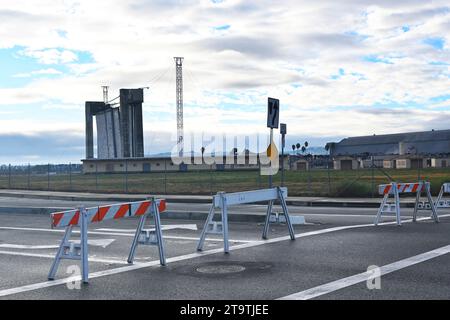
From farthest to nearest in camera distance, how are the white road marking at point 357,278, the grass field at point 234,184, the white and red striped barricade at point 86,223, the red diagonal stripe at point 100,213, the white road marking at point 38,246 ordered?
the grass field at point 234,184, the white road marking at point 38,246, the red diagonal stripe at point 100,213, the white and red striped barricade at point 86,223, the white road marking at point 357,278

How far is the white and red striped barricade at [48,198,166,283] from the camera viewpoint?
9.40 m

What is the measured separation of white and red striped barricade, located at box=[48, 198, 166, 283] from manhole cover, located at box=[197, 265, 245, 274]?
845mm

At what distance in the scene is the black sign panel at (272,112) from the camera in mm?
14520

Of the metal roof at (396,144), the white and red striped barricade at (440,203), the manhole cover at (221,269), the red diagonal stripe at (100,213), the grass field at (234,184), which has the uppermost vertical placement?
the metal roof at (396,144)

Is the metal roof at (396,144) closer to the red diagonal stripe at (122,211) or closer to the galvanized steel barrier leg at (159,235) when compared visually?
the galvanized steel barrier leg at (159,235)

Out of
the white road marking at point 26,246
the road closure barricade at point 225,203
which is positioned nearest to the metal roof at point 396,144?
the road closure barricade at point 225,203

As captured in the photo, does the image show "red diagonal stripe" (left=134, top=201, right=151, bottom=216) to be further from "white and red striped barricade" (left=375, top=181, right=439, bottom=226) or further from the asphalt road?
"white and red striped barricade" (left=375, top=181, right=439, bottom=226)

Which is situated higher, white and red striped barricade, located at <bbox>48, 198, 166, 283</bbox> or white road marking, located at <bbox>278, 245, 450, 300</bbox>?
white and red striped barricade, located at <bbox>48, 198, 166, 283</bbox>

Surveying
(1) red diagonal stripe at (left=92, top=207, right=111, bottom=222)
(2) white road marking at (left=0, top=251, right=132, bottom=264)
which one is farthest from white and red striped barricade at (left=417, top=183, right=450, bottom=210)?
(1) red diagonal stripe at (left=92, top=207, right=111, bottom=222)

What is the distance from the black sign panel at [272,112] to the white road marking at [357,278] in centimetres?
492

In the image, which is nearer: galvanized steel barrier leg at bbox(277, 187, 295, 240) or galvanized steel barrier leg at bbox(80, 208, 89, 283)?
galvanized steel barrier leg at bbox(80, 208, 89, 283)

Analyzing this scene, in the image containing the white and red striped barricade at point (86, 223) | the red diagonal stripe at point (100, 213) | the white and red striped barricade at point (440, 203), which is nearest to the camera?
the white and red striped barricade at point (86, 223)
